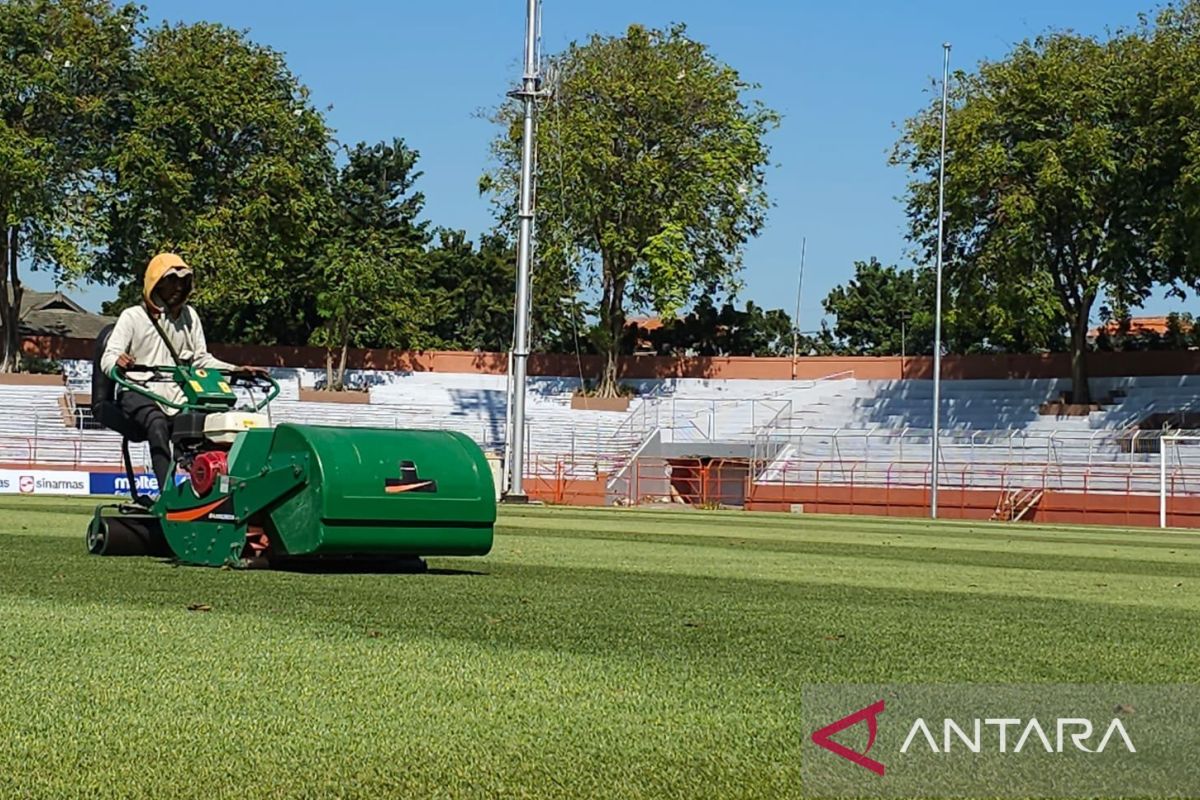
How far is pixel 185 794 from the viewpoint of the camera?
4086 millimetres

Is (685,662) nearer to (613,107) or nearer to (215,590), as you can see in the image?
(215,590)

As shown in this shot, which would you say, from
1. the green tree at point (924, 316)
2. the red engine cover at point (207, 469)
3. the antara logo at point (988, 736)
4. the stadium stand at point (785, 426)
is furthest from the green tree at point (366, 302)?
the antara logo at point (988, 736)

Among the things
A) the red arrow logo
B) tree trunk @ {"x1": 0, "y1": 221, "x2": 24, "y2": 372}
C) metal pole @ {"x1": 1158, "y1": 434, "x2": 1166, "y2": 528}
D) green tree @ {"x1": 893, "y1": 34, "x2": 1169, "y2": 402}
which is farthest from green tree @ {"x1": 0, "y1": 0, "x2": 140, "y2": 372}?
the red arrow logo

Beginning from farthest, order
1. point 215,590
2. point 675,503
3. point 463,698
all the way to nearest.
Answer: point 675,503 → point 215,590 → point 463,698

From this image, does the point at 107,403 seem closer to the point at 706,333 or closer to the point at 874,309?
the point at 706,333

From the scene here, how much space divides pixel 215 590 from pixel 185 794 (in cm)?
524

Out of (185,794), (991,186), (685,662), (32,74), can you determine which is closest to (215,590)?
(685,662)

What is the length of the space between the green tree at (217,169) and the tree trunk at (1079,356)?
2652 centimetres

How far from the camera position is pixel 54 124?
59.8 metres

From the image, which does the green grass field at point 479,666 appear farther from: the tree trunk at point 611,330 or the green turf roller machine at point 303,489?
the tree trunk at point 611,330

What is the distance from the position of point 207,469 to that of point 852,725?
663 centimetres

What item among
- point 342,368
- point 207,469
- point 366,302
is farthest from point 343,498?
point 366,302

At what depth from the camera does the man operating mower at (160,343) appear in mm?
11250

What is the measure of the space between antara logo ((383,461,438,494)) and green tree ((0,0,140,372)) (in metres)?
48.9
